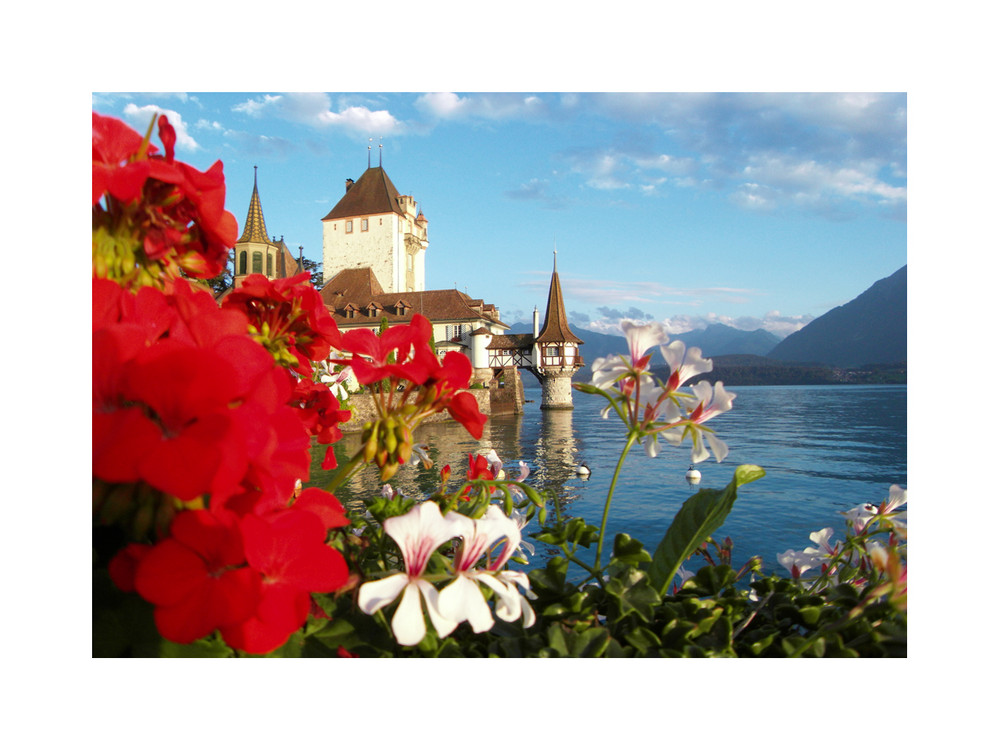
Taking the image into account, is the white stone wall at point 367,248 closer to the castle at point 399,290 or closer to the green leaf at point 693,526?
the castle at point 399,290

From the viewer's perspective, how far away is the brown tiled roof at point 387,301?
23469 millimetres

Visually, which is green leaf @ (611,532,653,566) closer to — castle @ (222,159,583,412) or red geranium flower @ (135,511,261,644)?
red geranium flower @ (135,511,261,644)

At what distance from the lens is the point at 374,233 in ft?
98.6

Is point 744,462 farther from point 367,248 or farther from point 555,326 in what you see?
point 367,248

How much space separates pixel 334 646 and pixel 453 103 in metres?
1.06

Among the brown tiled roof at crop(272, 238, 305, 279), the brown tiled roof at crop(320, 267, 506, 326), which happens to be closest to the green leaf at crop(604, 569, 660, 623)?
the brown tiled roof at crop(320, 267, 506, 326)

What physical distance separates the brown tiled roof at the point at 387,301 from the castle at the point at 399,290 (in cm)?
5

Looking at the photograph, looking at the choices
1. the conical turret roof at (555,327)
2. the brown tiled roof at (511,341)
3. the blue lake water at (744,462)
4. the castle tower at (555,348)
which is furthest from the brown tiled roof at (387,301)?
the blue lake water at (744,462)

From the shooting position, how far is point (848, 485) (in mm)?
9703

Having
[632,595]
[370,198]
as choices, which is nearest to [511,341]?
[370,198]

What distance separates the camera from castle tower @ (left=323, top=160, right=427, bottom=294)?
2988cm

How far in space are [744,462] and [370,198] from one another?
26.9 metres
